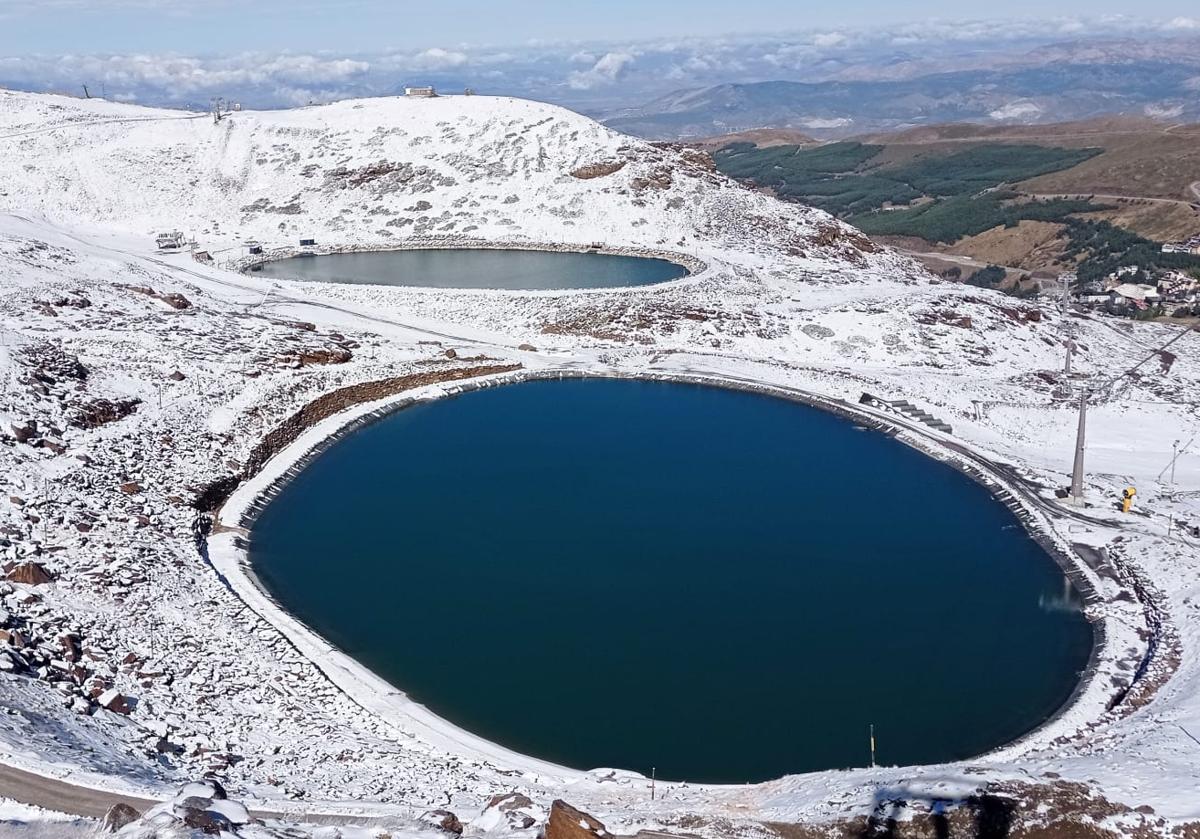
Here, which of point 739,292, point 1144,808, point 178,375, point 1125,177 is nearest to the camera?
point 1144,808

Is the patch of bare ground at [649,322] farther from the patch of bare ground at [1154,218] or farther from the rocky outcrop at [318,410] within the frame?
the patch of bare ground at [1154,218]

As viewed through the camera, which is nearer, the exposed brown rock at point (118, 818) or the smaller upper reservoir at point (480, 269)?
the exposed brown rock at point (118, 818)

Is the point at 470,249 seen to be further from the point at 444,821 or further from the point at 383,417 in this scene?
the point at 444,821

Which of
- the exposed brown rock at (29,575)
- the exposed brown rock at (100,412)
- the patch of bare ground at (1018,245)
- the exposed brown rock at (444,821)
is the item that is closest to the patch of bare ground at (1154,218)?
the patch of bare ground at (1018,245)

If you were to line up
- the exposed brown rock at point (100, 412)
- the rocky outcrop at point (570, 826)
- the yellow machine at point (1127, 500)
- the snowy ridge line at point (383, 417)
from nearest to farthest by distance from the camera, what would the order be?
the rocky outcrop at point (570, 826)
the snowy ridge line at point (383, 417)
the yellow machine at point (1127, 500)
the exposed brown rock at point (100, 412)

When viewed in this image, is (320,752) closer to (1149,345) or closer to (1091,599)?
(1091,599)

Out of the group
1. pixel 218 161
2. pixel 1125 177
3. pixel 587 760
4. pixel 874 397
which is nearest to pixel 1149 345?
pixel 874 397
